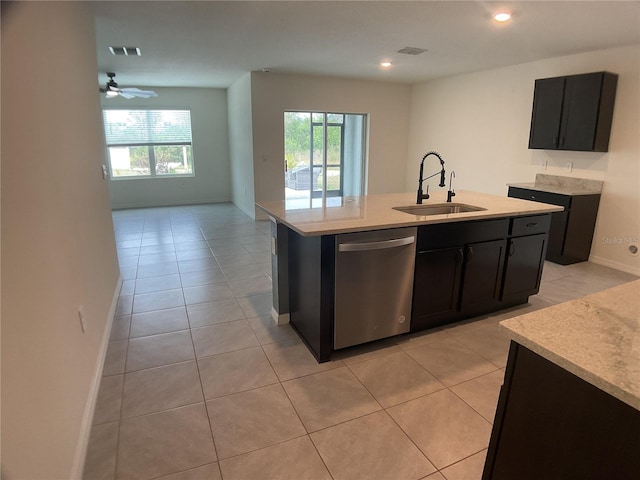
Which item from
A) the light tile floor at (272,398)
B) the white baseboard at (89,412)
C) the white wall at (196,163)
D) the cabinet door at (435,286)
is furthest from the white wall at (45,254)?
the white wall at (196,163)

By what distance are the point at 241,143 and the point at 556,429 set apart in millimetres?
7075

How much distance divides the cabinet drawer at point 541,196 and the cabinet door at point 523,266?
1473 millimetres

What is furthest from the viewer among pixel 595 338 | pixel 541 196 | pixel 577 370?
pixel 541 196

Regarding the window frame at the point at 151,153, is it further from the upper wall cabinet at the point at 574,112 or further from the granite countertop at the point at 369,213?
the upper wall cabinet at the point at 574,112

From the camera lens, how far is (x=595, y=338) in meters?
1.02

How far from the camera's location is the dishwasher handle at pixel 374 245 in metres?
2.31

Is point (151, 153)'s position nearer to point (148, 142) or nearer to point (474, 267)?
point (148, 142)

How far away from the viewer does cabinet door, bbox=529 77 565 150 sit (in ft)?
15.0

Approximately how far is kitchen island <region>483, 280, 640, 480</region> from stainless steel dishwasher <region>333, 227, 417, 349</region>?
1.27 meters

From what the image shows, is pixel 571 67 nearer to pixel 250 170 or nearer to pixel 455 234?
pixel 455 234

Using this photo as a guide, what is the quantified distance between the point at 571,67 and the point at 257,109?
4.47 meters

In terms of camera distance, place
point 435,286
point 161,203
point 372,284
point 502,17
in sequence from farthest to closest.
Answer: point 161,203
point 502,17
point 435,286
point 372,284

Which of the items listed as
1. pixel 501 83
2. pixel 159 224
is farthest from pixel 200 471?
pixel 501 83

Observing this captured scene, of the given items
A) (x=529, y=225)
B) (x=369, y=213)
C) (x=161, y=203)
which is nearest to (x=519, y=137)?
(x=529, y=225)
